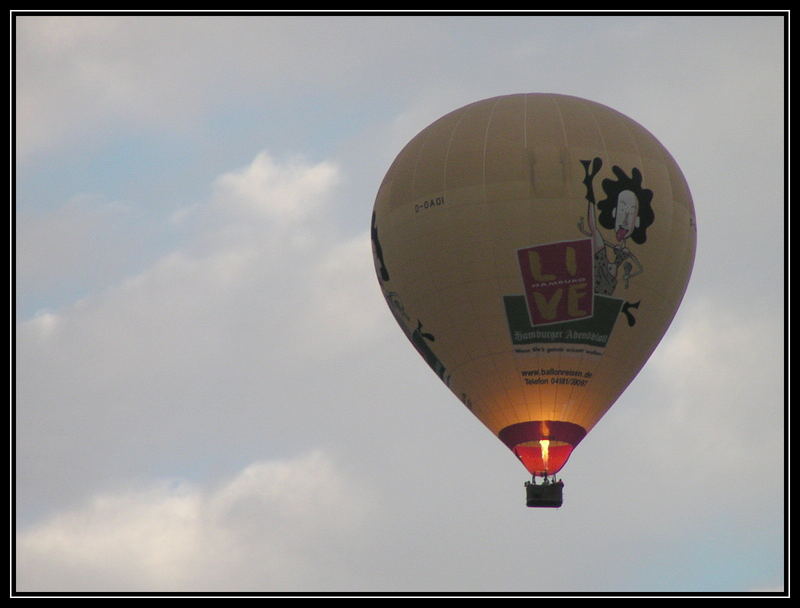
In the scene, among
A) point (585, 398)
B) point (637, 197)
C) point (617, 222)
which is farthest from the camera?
point (637, 197)

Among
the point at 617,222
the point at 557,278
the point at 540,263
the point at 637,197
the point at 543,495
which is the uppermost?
the point at 637,197

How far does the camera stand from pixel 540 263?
48.2 metres

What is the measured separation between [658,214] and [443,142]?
404 centimetres

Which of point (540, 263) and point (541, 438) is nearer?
point (540, 263)

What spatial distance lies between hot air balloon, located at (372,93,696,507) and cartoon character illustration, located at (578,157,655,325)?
0.02 meters

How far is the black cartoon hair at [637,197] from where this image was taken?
48.4 metres

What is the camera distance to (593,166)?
4869 centimetres

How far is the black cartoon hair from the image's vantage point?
48.4 metres

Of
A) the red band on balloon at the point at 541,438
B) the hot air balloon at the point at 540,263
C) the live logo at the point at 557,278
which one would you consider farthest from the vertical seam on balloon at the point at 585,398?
the live logo at the point at 557,278

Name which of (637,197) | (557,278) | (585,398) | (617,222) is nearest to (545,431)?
(585,398)

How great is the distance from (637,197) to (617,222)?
70cm

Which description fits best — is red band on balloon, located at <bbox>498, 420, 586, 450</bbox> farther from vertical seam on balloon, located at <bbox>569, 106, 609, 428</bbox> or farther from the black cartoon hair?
the black cartoon hair

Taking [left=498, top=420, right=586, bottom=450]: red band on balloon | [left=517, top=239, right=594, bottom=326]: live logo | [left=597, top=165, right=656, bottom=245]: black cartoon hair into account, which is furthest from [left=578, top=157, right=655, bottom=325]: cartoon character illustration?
[left=498, top=420, right=586, bottom=450]: red band on balloon

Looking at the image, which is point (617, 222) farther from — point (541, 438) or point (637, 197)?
point (541, 438)
